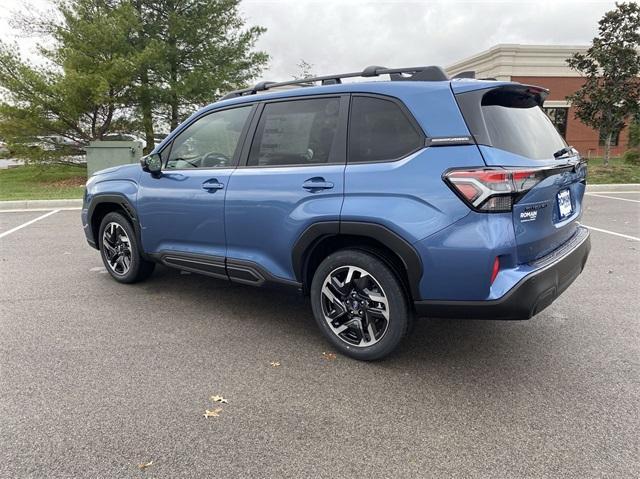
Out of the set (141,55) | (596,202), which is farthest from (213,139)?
(141,55)

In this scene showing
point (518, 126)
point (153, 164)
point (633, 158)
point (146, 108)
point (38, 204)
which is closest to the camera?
point (518, 126)

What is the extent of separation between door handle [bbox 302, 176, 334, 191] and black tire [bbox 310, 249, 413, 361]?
1.45 ft

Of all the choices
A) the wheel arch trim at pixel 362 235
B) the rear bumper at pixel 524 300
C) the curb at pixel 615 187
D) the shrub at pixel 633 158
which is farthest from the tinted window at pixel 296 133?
the shrub at pixel 633 158

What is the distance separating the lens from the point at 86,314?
160 inches

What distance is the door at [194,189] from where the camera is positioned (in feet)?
12.4

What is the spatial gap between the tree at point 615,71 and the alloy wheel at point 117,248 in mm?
16744

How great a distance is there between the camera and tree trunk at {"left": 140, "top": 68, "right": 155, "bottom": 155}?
1489 cm

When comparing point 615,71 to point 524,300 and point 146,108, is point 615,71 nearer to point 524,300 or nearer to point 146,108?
point 146,108

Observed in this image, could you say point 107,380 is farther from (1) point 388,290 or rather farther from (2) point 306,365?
(1) point 388,290

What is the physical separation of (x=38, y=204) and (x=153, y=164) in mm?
7973

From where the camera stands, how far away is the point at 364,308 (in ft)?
10.2

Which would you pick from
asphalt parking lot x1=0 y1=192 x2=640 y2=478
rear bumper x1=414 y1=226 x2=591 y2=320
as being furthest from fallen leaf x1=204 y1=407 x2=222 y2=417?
rear bumper x1=414 y1=226 x2=591 y2=320

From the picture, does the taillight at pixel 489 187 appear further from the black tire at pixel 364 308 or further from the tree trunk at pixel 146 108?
the tree trunk at pixel 146 108

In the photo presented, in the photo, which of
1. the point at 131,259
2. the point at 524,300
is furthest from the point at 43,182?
the point at 524,300
